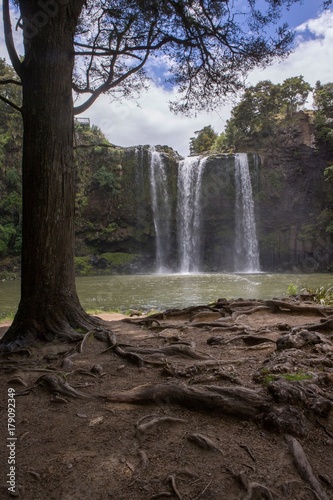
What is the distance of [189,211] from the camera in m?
29.7

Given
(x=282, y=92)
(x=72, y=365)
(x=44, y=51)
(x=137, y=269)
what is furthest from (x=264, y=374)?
(x=282, y=92)

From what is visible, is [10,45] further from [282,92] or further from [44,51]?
[282,92]

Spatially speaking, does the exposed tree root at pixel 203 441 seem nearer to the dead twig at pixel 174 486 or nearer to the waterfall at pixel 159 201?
the dead twig at pixel 174 486

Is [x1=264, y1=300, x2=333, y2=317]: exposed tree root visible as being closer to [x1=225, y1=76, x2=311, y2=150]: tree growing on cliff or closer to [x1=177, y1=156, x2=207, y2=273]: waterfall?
[x1=177, y1=156, x2=207, y2=273]: waterfall

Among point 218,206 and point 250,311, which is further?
point 218,206

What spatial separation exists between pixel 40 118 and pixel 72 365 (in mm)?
3155

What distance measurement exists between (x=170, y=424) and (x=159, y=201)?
27704 mm

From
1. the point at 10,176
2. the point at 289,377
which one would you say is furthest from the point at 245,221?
the point at 289,377

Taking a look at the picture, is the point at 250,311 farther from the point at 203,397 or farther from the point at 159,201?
the point at 159,201

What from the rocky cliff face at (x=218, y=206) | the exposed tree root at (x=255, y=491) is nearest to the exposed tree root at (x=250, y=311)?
the exposed tree root at (x=255, y=491)

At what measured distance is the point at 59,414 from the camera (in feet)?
9.48

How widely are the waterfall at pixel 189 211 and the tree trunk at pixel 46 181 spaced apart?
24427 millimetres

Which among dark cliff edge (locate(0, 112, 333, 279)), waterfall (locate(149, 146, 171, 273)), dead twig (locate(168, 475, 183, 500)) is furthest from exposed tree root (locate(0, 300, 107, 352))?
waterfall (locate(149, 146, 171, 273))

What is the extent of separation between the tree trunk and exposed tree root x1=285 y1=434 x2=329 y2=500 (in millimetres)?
3204
